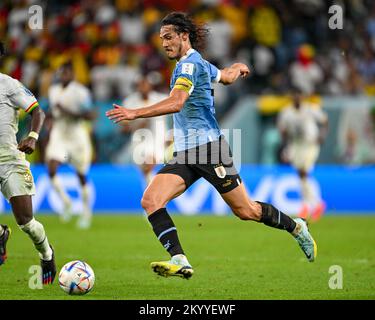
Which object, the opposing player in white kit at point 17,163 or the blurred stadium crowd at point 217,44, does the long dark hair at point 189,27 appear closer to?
the opposing player in white kit at point 17,163

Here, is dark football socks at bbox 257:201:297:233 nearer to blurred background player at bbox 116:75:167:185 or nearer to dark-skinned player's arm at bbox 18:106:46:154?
dark-skinned player's arm at bbox 18:106:46:154

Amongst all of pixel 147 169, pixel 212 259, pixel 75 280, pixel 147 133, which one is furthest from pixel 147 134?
pixel 75 280

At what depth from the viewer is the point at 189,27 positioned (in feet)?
28.5

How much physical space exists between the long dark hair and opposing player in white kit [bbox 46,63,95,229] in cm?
734

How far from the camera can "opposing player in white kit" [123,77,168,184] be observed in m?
17.1

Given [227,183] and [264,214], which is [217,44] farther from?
[227,183]

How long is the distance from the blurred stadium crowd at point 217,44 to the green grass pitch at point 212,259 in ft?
13.5

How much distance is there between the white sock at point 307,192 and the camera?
1745 centimetres

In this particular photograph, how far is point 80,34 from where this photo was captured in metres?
21.2

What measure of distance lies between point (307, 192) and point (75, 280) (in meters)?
9.99

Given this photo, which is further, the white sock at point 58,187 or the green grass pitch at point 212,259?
the white sock at point 58,187

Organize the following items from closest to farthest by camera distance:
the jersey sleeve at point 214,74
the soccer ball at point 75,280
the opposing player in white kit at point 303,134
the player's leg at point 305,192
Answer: the soccer ball at point 75,280, the jersey sleeve at point 214,74, the player's leg at point 305,192, the opposing player in white kit at point 303,134

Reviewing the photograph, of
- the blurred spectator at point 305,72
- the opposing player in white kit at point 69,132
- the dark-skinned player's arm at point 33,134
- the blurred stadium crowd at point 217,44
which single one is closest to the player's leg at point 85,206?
the opposing player in white kit at point 69,132
